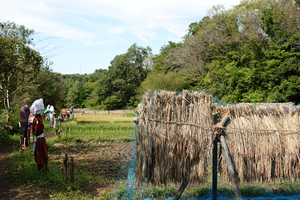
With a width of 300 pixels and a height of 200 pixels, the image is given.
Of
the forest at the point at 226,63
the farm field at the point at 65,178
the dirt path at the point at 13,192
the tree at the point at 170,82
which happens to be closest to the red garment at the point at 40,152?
the farm field at the point at 65,178

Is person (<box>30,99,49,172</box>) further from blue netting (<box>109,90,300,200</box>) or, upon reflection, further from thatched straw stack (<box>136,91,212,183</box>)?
thatched straw stack (<box>136,91,212,183</box>)

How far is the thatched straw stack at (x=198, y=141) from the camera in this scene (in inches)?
173

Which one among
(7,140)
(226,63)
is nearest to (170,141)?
(7,140)

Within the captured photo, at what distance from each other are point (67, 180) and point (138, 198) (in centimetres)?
233

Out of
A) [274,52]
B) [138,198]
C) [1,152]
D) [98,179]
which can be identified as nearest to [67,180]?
[98,179]

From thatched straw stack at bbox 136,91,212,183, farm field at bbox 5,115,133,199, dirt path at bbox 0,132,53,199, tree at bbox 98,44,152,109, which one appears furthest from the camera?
tree at bbox 98,44,152,109

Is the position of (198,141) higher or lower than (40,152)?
higher

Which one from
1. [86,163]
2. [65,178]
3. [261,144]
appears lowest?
[86,163]

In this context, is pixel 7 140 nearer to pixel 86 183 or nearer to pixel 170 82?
pixel 86 183

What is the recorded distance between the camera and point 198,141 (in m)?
4.44

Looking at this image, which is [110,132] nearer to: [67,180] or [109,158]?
[109,158]

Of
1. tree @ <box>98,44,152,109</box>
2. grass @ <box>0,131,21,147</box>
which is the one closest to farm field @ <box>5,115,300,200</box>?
grass @ <box>0,131,21,147</box>

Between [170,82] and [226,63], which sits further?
[170,82]

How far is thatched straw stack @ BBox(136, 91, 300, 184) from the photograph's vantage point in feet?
14.4
